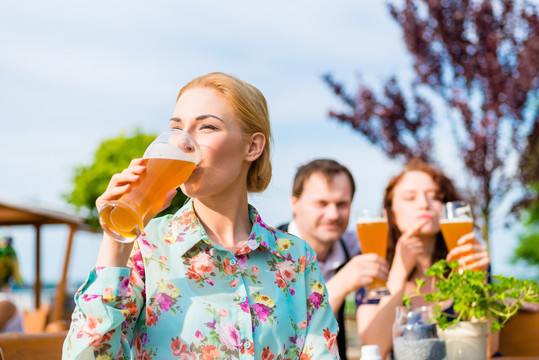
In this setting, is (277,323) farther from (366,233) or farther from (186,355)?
(366,233)

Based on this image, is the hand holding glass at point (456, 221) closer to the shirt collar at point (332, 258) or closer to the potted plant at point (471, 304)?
the potted plant at point (471, 304)

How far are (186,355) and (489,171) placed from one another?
911 centimetres

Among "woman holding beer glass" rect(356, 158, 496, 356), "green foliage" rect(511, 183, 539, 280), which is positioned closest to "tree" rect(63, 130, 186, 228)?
"woman holding beer glass" rect(356, 158, 496, 356)

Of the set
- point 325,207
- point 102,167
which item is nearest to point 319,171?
point 325,207

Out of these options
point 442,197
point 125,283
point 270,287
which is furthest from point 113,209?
point 442,197

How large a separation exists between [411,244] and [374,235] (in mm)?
258

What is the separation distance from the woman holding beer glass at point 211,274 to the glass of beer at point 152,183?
27 mm

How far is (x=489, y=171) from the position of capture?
32.9 ft

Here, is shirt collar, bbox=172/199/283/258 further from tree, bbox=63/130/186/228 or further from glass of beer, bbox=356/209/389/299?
tree, bbox=63/130/186/228

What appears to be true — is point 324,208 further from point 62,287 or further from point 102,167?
point 102,167

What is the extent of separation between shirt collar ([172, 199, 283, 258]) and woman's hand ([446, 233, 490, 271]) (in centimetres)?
127

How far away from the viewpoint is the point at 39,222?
543 inches

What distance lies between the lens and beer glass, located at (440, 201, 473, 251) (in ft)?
10.2

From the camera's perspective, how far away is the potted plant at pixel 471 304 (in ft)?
8.52
